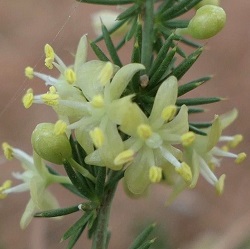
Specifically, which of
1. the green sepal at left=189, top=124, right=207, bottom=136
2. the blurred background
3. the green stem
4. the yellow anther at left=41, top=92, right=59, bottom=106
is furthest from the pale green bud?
the blurred background

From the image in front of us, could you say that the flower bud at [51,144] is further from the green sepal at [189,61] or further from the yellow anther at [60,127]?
the green sepal at [189,61]

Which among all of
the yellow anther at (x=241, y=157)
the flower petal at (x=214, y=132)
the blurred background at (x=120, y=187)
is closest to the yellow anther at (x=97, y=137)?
the flower petal at (x=214, y=132)

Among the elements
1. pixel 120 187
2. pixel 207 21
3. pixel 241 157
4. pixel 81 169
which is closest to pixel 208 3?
pixel 207 21

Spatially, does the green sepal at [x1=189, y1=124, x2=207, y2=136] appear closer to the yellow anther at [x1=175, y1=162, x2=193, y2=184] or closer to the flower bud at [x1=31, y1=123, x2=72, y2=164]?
the yellow anther at [x1=175, y1=162, x2=193, y2=184]

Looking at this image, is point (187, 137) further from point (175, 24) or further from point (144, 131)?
point (175, 24)

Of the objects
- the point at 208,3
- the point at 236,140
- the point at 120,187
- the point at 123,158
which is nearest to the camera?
the point at 123,158

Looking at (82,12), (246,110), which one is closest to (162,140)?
(246,110)
